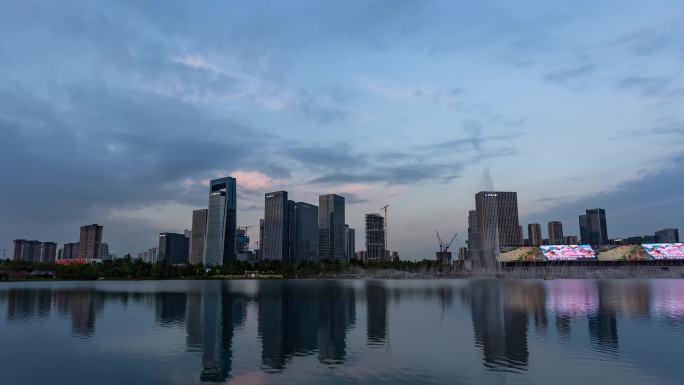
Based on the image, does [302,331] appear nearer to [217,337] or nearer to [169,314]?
[217,337]

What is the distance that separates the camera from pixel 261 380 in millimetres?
42000

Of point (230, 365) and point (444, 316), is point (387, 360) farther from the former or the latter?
point (444, 316)

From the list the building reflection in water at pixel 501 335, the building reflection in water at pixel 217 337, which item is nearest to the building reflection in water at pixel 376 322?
the building reflection in water at pixel 501 335

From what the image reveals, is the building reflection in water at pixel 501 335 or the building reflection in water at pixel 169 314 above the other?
the building reflection in water at pixel 501 335

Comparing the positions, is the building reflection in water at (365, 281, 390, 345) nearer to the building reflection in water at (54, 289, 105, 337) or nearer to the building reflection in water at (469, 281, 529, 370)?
the building reflection in water at (469, 281, 529, 370)

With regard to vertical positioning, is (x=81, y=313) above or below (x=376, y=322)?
below

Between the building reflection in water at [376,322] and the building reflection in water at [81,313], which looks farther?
the building reflection in water at [81,313]

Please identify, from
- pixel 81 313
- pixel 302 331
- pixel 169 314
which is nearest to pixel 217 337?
pixel 302 331

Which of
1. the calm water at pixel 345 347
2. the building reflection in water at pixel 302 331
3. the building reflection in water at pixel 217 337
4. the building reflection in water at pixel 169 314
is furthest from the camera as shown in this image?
the building reflection in water at pixel 169 314

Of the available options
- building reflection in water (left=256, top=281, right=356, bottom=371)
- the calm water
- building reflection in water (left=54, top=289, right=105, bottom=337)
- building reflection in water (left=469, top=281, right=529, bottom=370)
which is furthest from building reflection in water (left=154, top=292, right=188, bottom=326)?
building reflection in water (left=469, top=281, right=529, bottom=370)

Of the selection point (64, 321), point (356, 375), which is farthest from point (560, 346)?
point (64, 321)

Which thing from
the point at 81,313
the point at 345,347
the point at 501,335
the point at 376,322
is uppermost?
the point at 501,335

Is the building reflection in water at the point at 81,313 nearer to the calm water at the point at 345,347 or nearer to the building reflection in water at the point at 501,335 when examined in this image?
the calm water at the point at 345,347

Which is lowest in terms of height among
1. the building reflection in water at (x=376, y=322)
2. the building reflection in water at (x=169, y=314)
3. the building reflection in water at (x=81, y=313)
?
the building reflection in water at (x=81, y=313)
